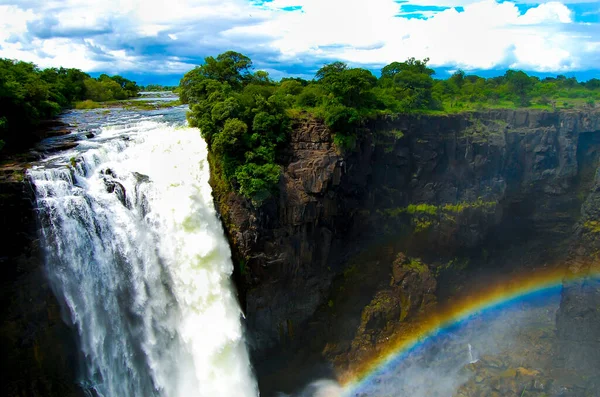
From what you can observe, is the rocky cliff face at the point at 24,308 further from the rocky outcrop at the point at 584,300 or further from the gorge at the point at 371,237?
the rocky outcrop at the point at 584,300

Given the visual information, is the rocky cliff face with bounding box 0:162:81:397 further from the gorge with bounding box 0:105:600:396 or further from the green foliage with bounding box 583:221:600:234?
the green foliage with bounding box 583:221:600:234

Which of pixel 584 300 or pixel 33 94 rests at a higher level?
pixel 33 94

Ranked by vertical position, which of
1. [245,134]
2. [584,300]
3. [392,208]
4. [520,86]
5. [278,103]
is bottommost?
[584,300]

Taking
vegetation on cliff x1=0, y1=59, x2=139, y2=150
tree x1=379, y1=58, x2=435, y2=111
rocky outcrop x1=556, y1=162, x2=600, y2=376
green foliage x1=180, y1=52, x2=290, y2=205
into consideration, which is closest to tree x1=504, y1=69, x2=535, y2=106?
tree x1=379, y1=58, x2=435, y2=111

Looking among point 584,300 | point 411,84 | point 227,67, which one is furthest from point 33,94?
point 584,300

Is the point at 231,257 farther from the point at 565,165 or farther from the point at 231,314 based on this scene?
the point at 565,165

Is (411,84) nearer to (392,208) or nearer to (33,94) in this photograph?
(392,208)

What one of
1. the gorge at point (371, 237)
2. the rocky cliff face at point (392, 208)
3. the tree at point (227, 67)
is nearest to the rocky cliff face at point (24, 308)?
the gorge at point (371, 237)
